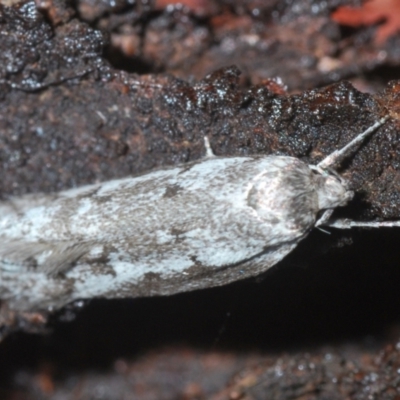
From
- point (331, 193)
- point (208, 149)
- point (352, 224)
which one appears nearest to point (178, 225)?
point (208, 149)

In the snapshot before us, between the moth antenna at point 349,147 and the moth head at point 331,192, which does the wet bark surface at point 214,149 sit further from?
the moth head at point 331,192

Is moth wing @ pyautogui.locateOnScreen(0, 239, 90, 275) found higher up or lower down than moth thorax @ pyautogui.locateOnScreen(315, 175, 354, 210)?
lower down

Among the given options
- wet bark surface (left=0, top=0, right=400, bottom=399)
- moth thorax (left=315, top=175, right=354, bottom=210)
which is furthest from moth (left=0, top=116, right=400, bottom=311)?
wet bark surface (left=0, top=0, right=400, bottom=399)

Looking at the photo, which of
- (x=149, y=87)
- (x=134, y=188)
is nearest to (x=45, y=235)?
(x=134, y=188)

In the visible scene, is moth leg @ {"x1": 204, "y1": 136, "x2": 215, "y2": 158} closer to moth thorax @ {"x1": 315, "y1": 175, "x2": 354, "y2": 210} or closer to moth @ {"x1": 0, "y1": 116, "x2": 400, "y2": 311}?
moth @ {"x1": 0, "y1": 116, "x2": 400, "y2": 311}

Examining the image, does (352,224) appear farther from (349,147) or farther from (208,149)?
(208,149)

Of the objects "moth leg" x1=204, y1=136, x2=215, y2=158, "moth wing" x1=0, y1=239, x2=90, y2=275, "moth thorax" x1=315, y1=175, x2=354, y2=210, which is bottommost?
"moth wing" x1=0, y1=239, x2=90, y2=275

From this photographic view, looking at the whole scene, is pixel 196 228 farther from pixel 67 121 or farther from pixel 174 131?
pixel 67 121
